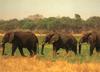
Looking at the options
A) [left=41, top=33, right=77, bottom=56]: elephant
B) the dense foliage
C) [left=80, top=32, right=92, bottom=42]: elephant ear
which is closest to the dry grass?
[left=41, top=33, right=77, bottom=56]: elephant

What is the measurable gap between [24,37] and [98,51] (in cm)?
465

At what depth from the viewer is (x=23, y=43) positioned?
26672 millimetres

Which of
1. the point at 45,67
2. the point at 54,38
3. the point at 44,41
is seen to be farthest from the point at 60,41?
the point at 45,67

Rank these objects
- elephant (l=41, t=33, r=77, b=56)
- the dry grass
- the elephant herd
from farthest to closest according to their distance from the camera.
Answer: elephant (l=41, t=33, r=77, b=56)
the elephant herd
the dry grass

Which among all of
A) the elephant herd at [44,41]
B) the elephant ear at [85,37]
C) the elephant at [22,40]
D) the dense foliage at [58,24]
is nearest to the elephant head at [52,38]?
the elephant herd at [44,41]

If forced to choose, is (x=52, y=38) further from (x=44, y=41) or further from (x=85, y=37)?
(x=85, y=37)

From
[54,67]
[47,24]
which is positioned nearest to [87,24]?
[47,24]

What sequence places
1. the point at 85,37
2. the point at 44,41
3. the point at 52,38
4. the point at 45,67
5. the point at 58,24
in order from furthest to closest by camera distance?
the point at 58,24, the point at 85,37, the point at 44,41, the point at 52,38, the point at 45,67

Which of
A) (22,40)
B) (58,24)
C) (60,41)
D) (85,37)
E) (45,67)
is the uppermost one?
(45,67)

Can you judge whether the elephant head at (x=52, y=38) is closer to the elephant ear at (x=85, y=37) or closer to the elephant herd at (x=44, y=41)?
the elephant herd at (x=44, y=41)

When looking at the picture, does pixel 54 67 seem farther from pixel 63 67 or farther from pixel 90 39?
pixel 90 39

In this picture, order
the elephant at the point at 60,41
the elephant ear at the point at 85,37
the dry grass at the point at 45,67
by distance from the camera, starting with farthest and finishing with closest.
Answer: the elephant ear at the point at 85,37 → the elephant at the point at 60,41 → the dry grass at the point at 45,67

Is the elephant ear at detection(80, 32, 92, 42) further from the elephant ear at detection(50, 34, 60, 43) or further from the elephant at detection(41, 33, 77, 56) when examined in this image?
the elephant ear at detection(50, 34, 60, 43)

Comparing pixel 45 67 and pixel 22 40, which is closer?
pixel 45 67
